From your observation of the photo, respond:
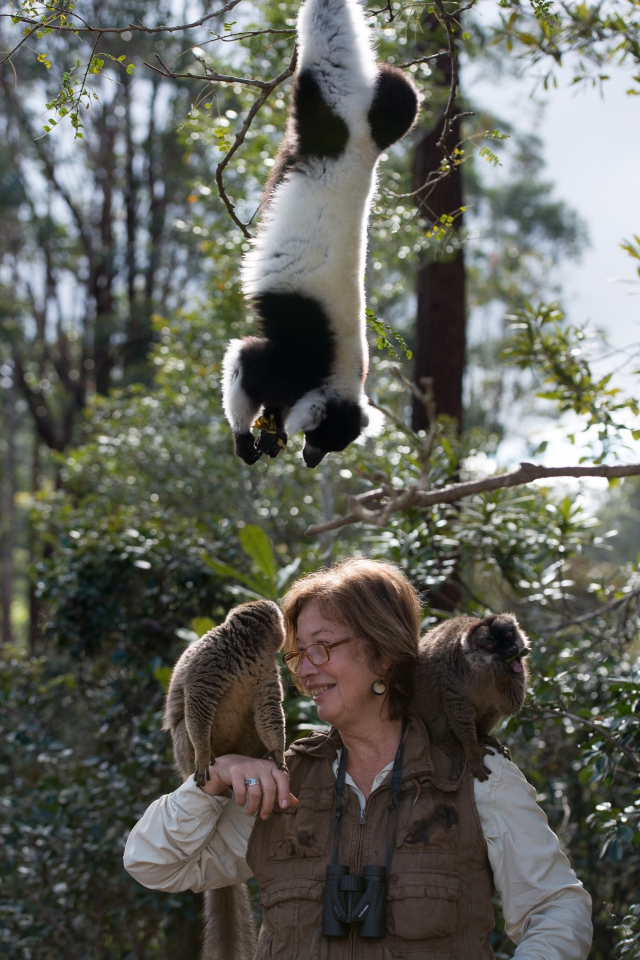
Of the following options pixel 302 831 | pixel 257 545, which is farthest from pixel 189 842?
pixel 257 545

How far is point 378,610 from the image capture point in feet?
7.32

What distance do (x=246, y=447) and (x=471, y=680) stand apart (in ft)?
3.43

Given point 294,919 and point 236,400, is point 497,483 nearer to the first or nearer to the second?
point 236,400

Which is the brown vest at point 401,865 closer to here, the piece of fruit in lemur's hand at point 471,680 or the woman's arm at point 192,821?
the woman's arm at point 192,821

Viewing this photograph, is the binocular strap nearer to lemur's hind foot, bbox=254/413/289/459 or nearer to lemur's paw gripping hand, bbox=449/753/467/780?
lemur's paw gripping hand, bbox=449/753/467/780

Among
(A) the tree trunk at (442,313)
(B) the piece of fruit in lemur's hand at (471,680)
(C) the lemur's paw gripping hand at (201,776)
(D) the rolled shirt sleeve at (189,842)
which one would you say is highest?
(A) the tree trunk at (442,313)

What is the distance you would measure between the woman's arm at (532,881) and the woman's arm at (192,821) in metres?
0.52

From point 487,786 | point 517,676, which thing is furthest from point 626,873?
point 487,786

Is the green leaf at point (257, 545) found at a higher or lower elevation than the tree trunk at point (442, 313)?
lower

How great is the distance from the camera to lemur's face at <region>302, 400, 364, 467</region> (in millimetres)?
2363

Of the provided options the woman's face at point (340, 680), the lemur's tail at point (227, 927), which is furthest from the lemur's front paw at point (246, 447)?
the lemur's tail at point (227, 927)

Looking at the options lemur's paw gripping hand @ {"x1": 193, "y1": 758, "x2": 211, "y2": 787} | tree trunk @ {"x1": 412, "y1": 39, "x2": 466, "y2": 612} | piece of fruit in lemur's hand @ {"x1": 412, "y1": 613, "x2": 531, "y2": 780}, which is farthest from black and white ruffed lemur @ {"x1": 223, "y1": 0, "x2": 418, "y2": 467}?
tree trunk @ {"x1": 412, "y1": 39, "x2": 466, "y2": 612}

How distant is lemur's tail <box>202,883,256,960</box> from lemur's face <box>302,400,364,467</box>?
1334 millimetres

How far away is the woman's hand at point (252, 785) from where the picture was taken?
2.03 metres
